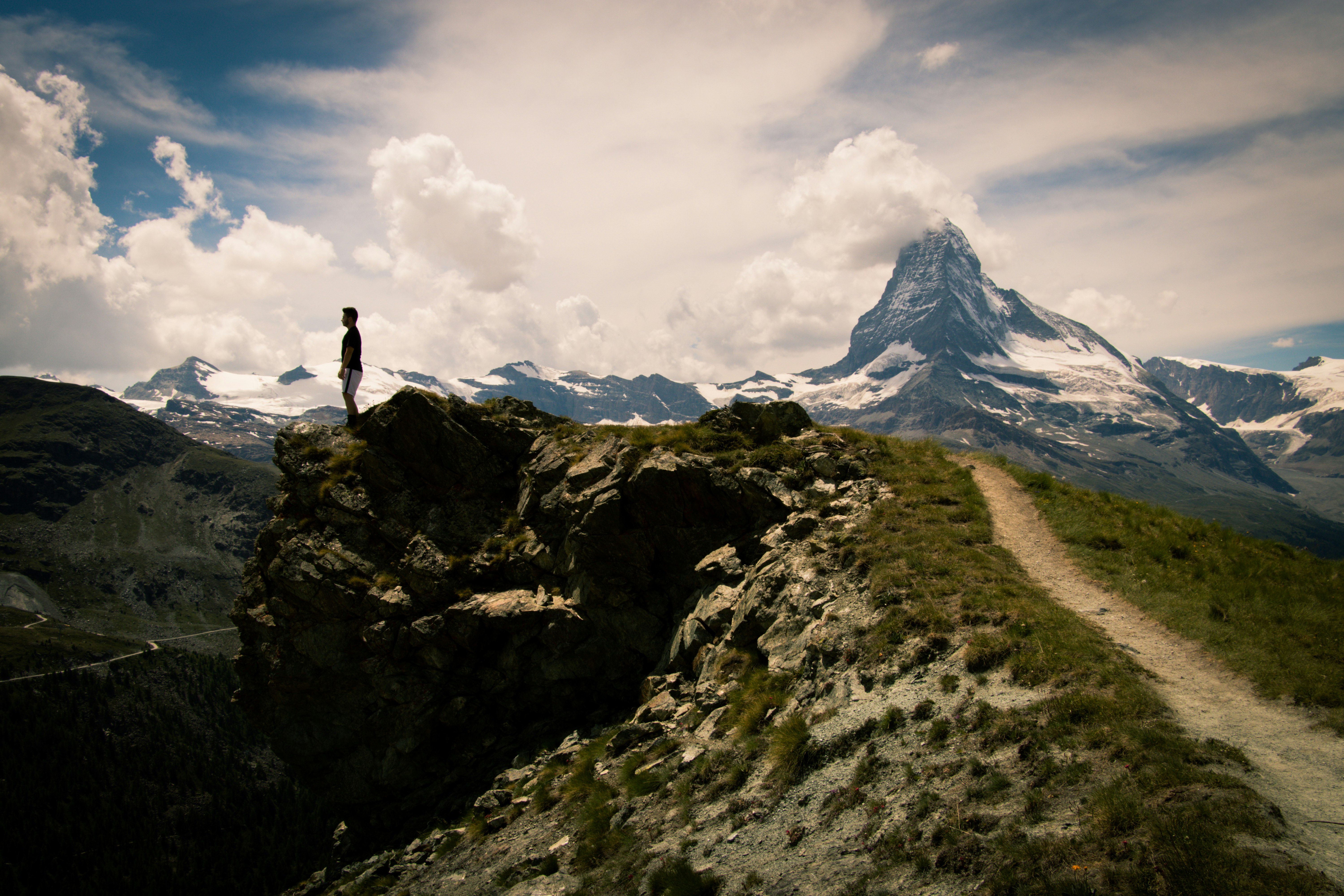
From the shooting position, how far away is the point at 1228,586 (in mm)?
17109

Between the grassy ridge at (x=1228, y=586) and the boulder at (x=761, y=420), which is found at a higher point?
the boulder at (x=761, y=420)

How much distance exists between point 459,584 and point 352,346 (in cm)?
1217

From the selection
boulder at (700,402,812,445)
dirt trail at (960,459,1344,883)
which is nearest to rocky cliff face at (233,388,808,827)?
boulder at (700,402,812,445)

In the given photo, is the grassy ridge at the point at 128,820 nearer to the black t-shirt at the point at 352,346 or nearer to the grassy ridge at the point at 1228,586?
the black t-shirt at the point at 352,346

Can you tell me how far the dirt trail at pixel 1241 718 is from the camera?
883cm

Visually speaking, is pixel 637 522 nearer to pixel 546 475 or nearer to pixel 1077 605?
pixel 546 475

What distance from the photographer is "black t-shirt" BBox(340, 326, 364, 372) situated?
27516mm

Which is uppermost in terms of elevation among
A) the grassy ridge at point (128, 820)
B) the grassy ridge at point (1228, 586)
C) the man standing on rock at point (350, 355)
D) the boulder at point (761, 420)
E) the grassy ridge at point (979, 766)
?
the man standing on rock at point (350, 355)

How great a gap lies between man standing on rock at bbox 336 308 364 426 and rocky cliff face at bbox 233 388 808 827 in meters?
2.29

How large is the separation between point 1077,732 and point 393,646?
27.1m

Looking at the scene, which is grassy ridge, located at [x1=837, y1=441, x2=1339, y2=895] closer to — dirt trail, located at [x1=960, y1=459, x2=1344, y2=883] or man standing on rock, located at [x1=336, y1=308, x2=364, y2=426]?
dirt trail, located at [x1=960, y1=459, x2=1344, y2=883]

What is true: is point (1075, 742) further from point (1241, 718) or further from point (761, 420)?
point (761, 420)

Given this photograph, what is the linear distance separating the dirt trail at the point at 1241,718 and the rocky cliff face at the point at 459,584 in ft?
35.6

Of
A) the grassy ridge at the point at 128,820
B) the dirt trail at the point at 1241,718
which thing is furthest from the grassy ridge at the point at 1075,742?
the grassy ridge at the point at 128,820
